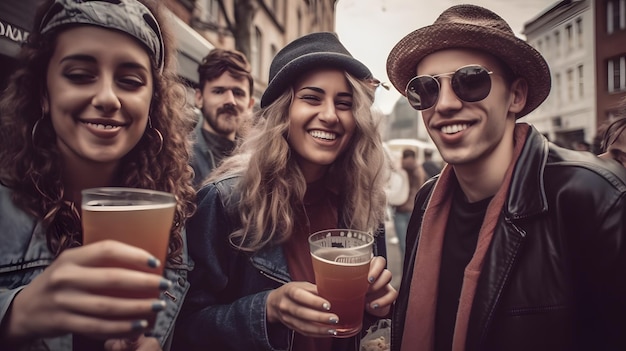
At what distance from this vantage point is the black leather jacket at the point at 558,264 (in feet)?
3.72

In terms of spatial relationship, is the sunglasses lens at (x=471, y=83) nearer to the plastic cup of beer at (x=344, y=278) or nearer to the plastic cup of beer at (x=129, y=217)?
the plastic cup of beer at (x=344, y=278)

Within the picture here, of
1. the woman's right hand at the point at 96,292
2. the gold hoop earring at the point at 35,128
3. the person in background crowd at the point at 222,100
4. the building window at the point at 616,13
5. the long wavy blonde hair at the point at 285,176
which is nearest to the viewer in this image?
the woman's right hand at the point at 96,292

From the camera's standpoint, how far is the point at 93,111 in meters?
0.90

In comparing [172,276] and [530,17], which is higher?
[530,17]

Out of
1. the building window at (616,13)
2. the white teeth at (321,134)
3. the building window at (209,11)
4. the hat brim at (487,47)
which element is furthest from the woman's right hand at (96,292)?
the building window at (209,11)

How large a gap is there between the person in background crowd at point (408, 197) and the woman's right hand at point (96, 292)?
593 centimetres

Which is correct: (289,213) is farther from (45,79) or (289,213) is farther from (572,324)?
(572,324)

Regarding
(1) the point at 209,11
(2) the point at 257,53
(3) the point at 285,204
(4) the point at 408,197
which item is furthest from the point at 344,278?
(2) the point at 257,53

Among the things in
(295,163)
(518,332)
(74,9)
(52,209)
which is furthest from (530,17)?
(52,209)

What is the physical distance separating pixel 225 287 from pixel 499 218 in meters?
1.19

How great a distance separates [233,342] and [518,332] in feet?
3.54

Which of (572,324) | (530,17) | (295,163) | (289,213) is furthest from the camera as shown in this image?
(530,17)

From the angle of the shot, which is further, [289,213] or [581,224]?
[289,213]

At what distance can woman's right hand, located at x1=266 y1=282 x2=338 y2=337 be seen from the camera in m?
1.07
